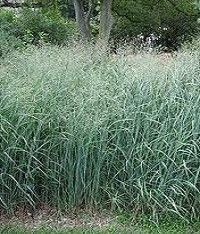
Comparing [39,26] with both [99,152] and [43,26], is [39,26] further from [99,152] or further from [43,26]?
[99,152]

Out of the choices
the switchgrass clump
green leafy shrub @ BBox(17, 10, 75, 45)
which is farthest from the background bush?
the switchgrass clump

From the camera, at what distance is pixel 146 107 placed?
5328 millimetres

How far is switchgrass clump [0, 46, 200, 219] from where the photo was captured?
4.92 m

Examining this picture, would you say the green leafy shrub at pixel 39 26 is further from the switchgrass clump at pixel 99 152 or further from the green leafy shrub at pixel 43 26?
the switchgrass clump at pixel 99 152

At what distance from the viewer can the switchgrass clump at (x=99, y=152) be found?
16.1 ft

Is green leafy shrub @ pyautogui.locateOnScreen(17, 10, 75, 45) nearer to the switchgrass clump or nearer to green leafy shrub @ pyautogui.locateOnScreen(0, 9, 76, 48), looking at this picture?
green leafy shrub @ pyautogui.locateOnScreen(0, 9, 76, 48)

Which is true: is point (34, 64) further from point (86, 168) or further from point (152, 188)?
point (152, 188)

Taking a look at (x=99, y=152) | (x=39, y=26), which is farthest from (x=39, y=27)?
(x=99, y=152)

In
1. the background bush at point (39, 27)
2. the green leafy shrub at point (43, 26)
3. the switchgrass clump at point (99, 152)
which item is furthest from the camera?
the green leafy shrub at point (43, 26)

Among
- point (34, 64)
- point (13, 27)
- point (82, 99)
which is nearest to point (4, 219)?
point (82, 99)

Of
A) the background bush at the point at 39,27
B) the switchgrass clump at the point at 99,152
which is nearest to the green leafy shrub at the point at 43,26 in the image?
the background bush at the point at 39,27

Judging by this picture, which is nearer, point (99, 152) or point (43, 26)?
point (99, 152)

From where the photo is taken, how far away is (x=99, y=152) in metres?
4.99

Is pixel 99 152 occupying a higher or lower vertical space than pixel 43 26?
lower
